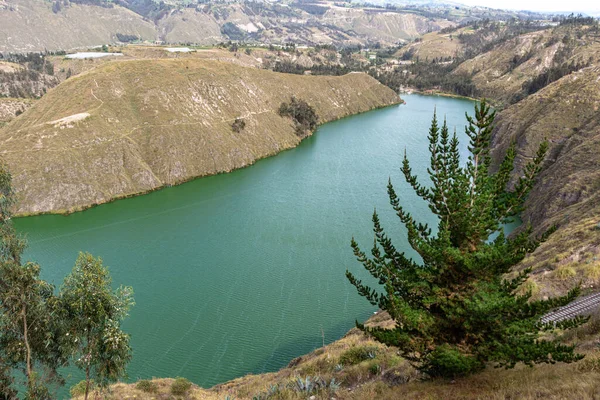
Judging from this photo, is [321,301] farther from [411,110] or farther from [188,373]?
[411,110]

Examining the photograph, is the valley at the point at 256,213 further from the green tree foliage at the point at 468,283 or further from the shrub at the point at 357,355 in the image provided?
the green tree foliage at the point at 468,283

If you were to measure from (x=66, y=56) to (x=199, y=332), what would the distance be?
20773 cm

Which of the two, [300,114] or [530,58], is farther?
[530,58]

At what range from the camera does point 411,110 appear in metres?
150

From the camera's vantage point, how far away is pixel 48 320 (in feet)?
57.3

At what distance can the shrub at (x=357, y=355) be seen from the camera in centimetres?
2152

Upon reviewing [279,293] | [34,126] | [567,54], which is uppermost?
[567,54]

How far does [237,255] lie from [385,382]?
33.3 m

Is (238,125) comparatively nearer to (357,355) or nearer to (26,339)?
(357,355)

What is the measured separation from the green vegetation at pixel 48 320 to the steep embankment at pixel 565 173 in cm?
1934

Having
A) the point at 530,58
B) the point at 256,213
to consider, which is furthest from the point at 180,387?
the point at 530,58

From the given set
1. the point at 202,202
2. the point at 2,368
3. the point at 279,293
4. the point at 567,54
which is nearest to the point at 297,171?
the point at 202,202

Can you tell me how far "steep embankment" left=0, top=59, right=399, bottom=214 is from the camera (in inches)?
2571

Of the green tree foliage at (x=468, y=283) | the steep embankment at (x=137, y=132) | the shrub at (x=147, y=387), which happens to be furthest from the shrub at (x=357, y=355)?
the steep embankment at (x=137, y=132)
